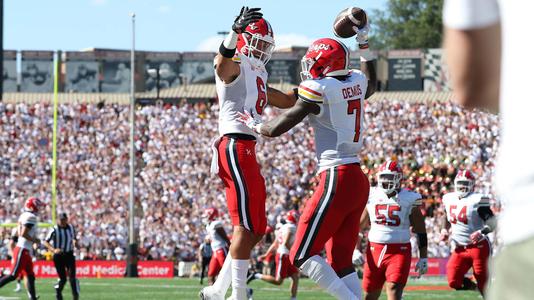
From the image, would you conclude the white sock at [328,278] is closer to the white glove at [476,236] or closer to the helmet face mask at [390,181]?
the helmet face mask at [390,181]

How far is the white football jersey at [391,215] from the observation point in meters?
11.4

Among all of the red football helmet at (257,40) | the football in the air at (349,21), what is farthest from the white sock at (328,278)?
the football in the air at (349,21)

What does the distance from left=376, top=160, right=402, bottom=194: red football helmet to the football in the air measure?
3.61 metres

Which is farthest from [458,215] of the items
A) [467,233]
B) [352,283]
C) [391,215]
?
[352,283]

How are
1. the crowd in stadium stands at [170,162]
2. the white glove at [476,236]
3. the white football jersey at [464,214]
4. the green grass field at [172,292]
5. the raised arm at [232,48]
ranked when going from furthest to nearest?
1. the crowd in stadium stands at [170,162]
2. the green grass field at [172,292]
3. the white football jersey at [464,214]
4. the white glove at [476,236]
5. the raised arm at [232,48]

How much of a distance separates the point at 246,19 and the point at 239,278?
6.24 ft

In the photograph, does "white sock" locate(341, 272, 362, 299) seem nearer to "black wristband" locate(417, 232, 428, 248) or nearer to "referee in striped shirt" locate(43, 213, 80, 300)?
"black wristband" locate(417, 232, 428, 248)

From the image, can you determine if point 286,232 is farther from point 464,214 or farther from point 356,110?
point 356,110

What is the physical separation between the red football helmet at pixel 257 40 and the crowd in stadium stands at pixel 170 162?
A: 75.4 ft

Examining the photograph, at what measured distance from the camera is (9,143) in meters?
40.5

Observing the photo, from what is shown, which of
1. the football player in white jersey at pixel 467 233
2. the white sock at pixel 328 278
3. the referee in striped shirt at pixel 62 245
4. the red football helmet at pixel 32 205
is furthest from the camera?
the referee in striped shirt at pixel 62 245

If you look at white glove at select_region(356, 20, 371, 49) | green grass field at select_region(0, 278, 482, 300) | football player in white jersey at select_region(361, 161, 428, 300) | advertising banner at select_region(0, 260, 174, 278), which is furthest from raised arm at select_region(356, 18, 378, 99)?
advertising banner at select_region(0, 260, 174, 278)

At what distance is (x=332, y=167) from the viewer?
7609mm

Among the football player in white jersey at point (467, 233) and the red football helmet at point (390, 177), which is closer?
the red football helmet at point (390, 177)
